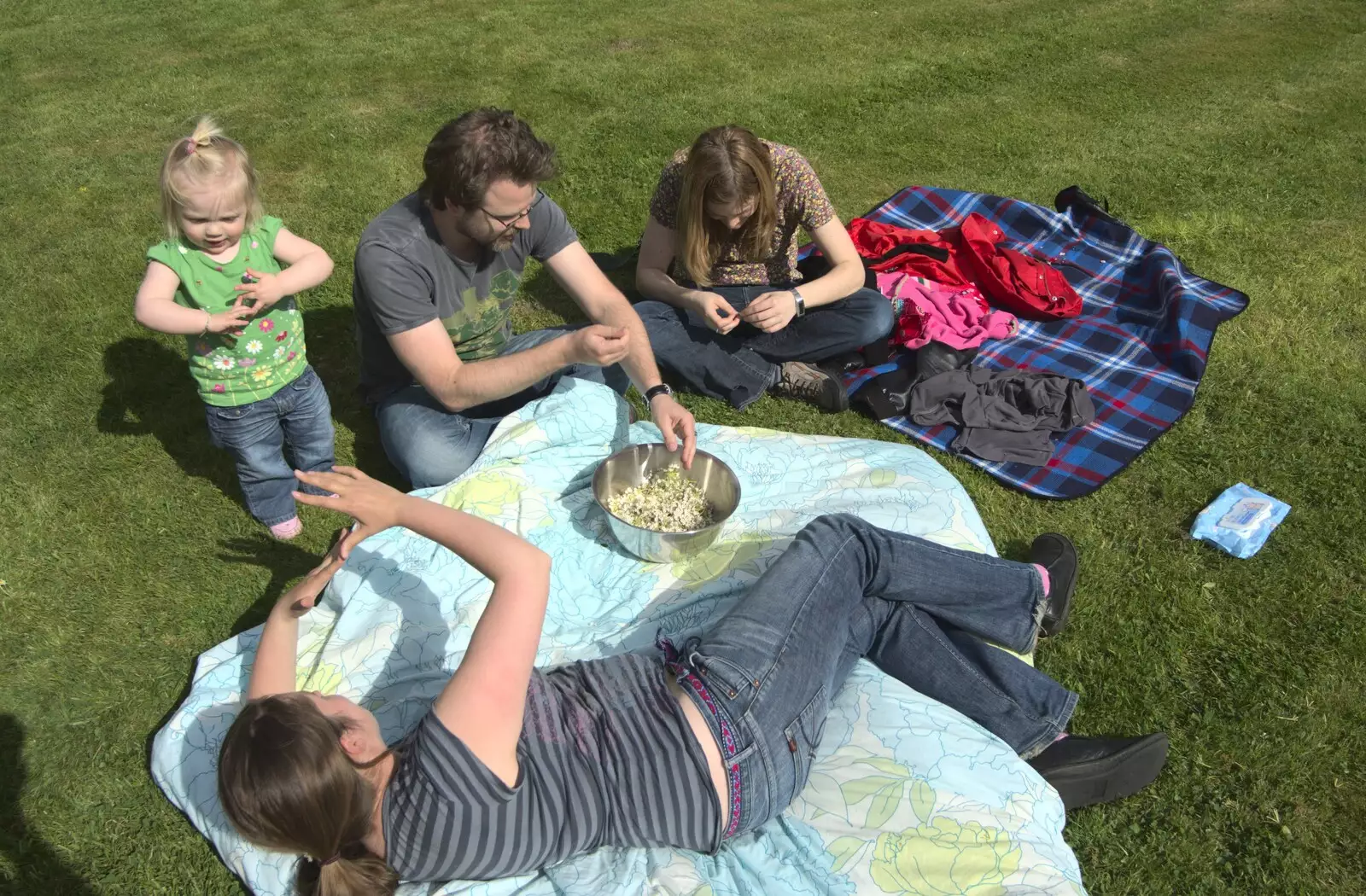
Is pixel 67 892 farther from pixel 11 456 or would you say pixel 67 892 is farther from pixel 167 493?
pixel 11 456

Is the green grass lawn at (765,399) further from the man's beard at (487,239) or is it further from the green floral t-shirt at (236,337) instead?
the man's beard at (487,239)

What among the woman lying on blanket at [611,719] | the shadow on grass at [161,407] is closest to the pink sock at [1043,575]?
the woman lying on blanket at [611,719]

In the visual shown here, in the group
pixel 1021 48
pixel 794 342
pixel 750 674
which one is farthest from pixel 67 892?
pixel 1021 48

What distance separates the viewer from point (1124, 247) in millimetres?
5699

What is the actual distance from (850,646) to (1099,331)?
3.14 meters

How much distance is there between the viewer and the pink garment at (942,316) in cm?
499

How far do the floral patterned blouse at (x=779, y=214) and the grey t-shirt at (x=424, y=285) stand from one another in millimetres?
754

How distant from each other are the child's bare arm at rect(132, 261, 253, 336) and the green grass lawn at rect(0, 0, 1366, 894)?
1.08m

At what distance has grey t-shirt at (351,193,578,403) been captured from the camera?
3.54 meters

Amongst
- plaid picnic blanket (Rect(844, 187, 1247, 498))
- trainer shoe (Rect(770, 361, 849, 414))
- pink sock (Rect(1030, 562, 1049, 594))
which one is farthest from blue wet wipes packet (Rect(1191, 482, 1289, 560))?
trainer shoe (Rect(770, 361, 849, 414))

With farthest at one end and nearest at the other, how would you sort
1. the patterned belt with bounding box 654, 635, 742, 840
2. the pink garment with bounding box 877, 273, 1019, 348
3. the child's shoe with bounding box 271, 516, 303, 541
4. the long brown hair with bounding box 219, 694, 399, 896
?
the pink garment with bounding box 877, 273, 1019, 348, the child's shoe with bounding box 271, 516, 303, 541, the patterned belt with bounding box 654, 635, 742, 840, the long brown hair with bounding box 219, 694, 399, 896

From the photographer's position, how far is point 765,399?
4.78 metres

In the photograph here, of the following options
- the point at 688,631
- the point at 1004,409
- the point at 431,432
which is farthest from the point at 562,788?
the point at 1004,409

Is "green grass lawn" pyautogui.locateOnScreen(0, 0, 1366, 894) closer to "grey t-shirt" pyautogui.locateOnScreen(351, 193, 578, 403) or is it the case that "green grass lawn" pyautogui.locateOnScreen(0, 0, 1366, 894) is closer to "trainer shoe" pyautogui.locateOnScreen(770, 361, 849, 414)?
"trainer shoe" pyautogui.locateOnScreen(770, 361, 849, 414)
